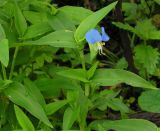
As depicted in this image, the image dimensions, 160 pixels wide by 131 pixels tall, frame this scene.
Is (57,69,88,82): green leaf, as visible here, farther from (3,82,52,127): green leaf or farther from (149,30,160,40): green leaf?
(149,30,160,40): green leaf

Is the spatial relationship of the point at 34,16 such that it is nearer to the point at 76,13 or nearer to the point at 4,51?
the point at 76,13

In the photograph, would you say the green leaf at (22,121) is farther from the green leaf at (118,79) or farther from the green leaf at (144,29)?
the green leaf at (144,29)

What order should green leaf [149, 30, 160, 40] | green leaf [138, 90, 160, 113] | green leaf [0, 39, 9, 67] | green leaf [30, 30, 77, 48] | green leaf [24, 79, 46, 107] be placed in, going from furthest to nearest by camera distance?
green leaf [149, 30, 160, 40]
green leaf [138, 90, 160, 113]
green leaf [24, 79, 46, 107]
green leaf [30, 30, 77, 48]
green leaf [0, 39, 9, 67]

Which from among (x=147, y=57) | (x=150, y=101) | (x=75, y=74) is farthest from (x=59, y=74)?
(x=147, y=57)

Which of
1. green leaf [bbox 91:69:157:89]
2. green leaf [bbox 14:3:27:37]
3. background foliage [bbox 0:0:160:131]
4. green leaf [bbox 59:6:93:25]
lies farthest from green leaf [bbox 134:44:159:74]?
green leaf [bbox 14:3:27:37]

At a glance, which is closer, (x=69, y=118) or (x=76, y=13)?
(x=69, y=118)

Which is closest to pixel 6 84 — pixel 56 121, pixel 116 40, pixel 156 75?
pixel 56 121
